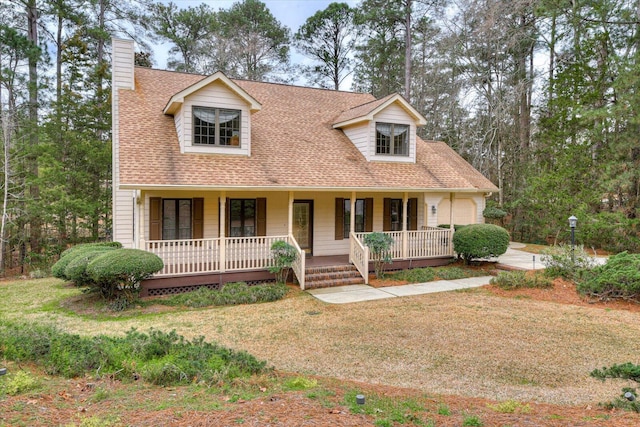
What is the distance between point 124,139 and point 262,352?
784 cm

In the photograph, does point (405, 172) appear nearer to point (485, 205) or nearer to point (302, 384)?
point (485, 205)

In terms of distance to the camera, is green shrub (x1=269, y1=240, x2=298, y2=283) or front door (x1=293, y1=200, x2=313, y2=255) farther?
front door (x1=293, y1=200, x2=313, y2=255)

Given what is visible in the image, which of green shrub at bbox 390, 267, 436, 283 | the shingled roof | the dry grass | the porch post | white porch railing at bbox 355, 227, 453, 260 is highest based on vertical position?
the shingled roof

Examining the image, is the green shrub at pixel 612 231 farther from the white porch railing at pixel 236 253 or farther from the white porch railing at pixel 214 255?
the white porch railing at pixel 214 255

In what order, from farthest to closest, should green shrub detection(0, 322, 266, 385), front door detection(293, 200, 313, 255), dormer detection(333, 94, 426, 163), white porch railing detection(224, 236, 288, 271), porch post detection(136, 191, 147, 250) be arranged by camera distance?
1. dormer detection(333, 94, 426, 163)
2. front door detection(293, 200, 313, 255)
3. white porch railing detection(224, 236, 288, 271)
4. porch post detection(136, 191, 147, 250)
5. green shrub detection(0, 322, 266, 385)

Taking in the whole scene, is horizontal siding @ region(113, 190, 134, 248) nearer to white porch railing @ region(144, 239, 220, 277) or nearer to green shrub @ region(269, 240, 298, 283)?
white porch railing @ region(144, 239, 220, 277)

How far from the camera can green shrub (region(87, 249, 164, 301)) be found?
8422 millimetres

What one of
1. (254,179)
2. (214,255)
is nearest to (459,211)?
(254,179)

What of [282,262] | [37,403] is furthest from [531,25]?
[37,403]

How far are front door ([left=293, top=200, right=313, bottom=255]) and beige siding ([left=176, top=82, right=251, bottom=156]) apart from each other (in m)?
2.77

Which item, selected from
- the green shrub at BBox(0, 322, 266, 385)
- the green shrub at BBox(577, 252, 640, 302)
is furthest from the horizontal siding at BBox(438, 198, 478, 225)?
the green shrub at BBox(0, 322, 266, 385)

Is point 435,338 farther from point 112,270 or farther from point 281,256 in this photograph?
point 112,270

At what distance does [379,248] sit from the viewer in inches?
477

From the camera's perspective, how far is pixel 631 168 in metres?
16.2
